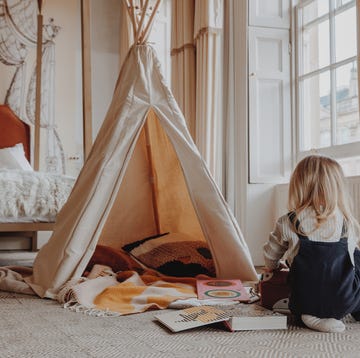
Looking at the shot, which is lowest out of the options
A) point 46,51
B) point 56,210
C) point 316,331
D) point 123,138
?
point 316,331

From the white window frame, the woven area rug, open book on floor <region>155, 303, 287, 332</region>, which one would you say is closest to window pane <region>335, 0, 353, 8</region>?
the white window frame

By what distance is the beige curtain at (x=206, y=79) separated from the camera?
4203 millimetres

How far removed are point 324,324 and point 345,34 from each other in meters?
2.34

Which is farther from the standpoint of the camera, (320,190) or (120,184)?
(120,184)

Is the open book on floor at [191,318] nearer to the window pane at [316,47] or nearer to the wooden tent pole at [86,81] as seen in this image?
the wooden tent pole at [86,81]

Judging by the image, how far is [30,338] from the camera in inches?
59.9

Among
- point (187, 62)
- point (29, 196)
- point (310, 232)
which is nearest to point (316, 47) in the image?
point (187, 62)

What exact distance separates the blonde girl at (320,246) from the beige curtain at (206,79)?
2423mm

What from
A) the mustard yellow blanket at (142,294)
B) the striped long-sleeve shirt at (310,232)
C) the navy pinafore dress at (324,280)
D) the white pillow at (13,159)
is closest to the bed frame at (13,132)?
the white pillow at (13,159)

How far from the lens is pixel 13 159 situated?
14.0 ft

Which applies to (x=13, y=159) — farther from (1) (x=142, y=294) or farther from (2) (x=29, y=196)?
(1) (x=142, y=294)

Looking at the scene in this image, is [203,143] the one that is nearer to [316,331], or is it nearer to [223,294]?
[223,294]

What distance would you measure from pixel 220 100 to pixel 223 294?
7.90ft

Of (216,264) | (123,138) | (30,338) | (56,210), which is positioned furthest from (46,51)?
(30,338)
